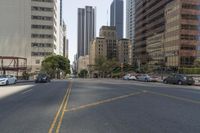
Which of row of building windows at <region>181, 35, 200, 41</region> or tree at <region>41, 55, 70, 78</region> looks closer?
tree at <region>41, 55, 70, 78</region>

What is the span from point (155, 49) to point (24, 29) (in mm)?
54467

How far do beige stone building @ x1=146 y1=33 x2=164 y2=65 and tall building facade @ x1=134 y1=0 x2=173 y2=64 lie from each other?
2420 mm

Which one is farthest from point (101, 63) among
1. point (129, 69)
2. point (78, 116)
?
point (78, 116)

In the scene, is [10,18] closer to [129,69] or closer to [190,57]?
[129,69]

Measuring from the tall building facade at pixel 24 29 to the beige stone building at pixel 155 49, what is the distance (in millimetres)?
43915

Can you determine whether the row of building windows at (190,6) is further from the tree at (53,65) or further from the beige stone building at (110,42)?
the beige stone building at (110,42)

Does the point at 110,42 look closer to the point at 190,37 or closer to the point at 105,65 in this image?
the point at 105,65

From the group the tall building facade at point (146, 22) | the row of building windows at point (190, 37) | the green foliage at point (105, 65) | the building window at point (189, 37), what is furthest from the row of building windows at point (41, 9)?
the row of building windows at point (190, 37)

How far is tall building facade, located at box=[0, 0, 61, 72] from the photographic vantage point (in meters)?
104

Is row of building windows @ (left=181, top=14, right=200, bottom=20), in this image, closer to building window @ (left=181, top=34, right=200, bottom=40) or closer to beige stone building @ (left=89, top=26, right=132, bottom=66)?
building window @ (left=181, top=34, right=200, bottom=40)

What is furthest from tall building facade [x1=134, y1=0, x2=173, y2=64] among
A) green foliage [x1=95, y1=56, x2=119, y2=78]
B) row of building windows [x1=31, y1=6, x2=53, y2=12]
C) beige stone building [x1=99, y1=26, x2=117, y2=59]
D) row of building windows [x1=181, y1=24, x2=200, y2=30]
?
row of building windows [x1=31, y1=6, x2=53, y2=12]

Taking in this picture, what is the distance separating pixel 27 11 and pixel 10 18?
7298mm

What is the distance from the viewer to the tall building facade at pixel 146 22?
11336 cm

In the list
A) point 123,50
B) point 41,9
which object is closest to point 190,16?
point 41,9
